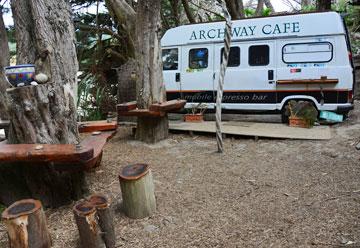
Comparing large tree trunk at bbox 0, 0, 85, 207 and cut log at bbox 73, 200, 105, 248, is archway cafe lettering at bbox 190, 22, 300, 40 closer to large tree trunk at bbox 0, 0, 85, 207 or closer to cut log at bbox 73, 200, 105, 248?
large tree trunk at bbox 0, 0, 85, 207

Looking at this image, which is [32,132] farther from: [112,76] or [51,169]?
[112,76]

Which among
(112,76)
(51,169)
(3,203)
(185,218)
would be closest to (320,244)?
(185,218)

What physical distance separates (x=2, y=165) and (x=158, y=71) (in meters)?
3.95

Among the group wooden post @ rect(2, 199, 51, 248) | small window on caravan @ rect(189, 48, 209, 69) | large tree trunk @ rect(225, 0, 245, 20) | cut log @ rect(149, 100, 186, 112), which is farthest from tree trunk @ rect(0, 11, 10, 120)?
large tree trunk @ rect(225, 0, 245, 20)

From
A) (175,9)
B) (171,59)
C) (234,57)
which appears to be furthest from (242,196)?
(175,9)

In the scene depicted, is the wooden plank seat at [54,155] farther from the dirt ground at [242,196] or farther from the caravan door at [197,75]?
the caravan door at [197,75]

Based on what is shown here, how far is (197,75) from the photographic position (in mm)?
9734

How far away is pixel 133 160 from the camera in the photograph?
631cm

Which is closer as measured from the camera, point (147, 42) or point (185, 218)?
point (185, 218)

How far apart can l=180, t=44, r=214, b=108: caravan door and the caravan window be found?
3.24 ft

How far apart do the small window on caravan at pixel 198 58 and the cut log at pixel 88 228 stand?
22.2ft

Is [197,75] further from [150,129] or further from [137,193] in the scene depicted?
[137,193]

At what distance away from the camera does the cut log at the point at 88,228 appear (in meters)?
3.30

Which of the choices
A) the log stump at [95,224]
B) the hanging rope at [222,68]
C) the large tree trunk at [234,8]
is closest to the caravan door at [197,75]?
the hanging rope at [222,68]
